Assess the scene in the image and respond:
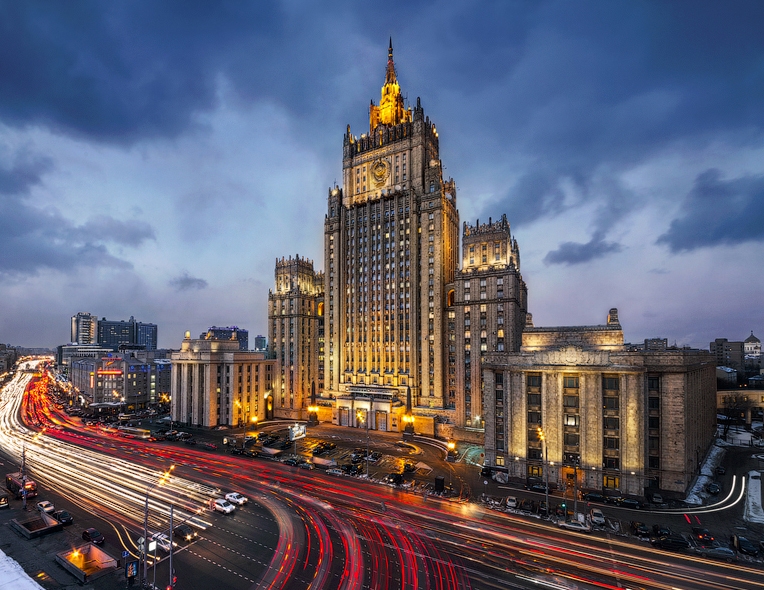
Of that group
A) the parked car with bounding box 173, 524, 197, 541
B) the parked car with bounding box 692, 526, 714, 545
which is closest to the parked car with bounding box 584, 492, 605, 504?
the parked car with bounding box 692, 526, 714, 545

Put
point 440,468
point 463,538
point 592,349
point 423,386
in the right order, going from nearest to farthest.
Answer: point 463,538 < point 592,349 < point 440,468 < point 423,386

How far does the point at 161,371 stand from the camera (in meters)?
166

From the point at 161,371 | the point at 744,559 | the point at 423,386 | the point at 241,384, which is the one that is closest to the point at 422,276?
the point at 423,386

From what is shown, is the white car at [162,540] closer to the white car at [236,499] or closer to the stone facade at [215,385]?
the white car at [236,499]

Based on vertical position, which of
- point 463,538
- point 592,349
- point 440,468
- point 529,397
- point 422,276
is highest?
point 422,276

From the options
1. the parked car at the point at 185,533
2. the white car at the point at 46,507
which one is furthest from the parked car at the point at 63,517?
the parked car at the point at 185,533

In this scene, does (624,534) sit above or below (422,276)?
below

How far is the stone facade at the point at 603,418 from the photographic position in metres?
64.6

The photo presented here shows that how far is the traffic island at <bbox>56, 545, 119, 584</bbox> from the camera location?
39000 mm

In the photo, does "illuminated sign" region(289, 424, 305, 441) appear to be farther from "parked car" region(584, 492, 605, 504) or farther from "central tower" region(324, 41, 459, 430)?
"parked car" region(584, 492, 605, 504)

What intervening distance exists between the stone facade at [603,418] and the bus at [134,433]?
92.0 m

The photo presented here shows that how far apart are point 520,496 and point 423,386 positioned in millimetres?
55880

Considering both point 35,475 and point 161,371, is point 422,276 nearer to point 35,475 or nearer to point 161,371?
point 35,475

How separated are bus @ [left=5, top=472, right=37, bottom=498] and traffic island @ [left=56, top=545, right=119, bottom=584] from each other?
2441 cm
